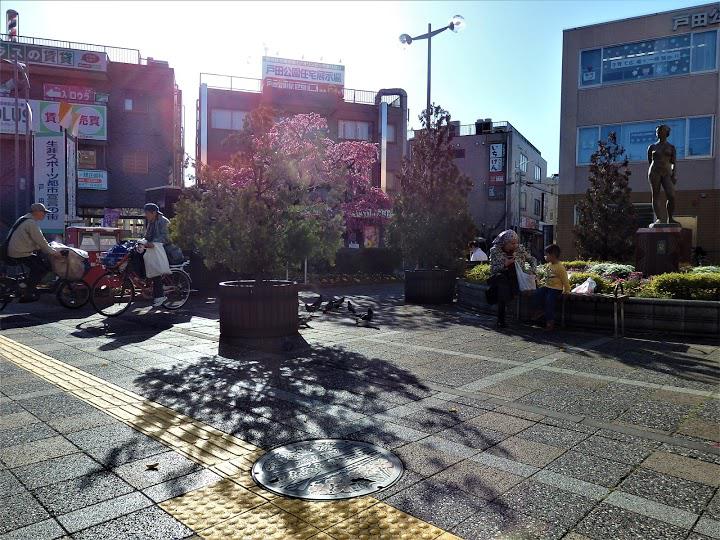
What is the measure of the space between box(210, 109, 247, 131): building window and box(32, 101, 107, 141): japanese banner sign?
712 cm

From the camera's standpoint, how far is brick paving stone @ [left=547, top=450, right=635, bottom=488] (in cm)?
336

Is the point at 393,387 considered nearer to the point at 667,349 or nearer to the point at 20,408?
the point at 20,408

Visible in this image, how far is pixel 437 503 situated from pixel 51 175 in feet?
69.2

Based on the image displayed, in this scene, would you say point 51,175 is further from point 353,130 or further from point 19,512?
point 353,130

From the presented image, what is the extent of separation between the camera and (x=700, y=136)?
24188 mm

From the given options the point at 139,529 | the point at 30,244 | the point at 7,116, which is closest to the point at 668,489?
the point at 139,529

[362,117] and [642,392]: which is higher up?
[362,117]

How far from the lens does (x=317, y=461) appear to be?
143 inches

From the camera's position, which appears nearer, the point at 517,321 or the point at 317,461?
the point at 317,461

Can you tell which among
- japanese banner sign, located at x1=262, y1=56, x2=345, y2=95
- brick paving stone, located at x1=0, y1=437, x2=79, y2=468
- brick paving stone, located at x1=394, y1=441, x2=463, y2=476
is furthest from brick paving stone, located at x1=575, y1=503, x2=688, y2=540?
japanese banner sign, located at x1=262, y1=56, x2=345, y2=95

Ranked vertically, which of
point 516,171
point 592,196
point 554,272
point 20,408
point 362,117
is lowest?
point 20,408

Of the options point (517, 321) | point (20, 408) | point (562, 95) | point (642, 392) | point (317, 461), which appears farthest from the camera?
point (562, 95)

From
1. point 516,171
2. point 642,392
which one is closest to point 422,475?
point 642,392

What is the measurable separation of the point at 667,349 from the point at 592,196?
37.7 feet
